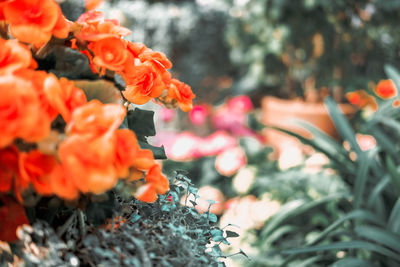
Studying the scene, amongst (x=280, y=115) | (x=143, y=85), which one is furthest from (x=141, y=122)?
(x=280, y=115)

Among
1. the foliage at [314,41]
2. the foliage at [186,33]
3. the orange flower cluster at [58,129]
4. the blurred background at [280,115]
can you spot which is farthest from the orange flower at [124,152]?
the foliage at [186,33]

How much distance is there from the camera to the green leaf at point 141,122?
0.50 m

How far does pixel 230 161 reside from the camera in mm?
2107

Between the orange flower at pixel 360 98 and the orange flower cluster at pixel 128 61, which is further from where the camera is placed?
the orange flower at pixel 360 98

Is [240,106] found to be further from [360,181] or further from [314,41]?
[360,181]

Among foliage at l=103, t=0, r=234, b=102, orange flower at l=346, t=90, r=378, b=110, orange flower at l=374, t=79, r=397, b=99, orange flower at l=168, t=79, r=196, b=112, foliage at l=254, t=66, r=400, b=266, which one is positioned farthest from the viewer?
foliage at l=103, t=0, r=234, b=102

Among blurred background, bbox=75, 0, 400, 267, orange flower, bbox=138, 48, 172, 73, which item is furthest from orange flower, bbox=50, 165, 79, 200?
blurred background, bbox=75, 0, 400, 267

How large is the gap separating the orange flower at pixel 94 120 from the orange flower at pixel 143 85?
133 mm

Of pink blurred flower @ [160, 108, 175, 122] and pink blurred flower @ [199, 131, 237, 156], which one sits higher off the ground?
pink blurred flower @ [199, 131, 237, 156]

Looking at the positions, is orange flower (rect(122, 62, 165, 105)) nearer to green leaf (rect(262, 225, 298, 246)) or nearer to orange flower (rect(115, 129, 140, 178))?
orange flower (rect(115, 129, 140, 178))

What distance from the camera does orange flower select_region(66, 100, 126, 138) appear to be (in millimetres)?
328

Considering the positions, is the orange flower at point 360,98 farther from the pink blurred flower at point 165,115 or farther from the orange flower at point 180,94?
the orange flower at point 180,94

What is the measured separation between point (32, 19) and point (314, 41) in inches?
94.4

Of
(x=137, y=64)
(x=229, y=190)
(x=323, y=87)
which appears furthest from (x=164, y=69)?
(x=323, y=87)
